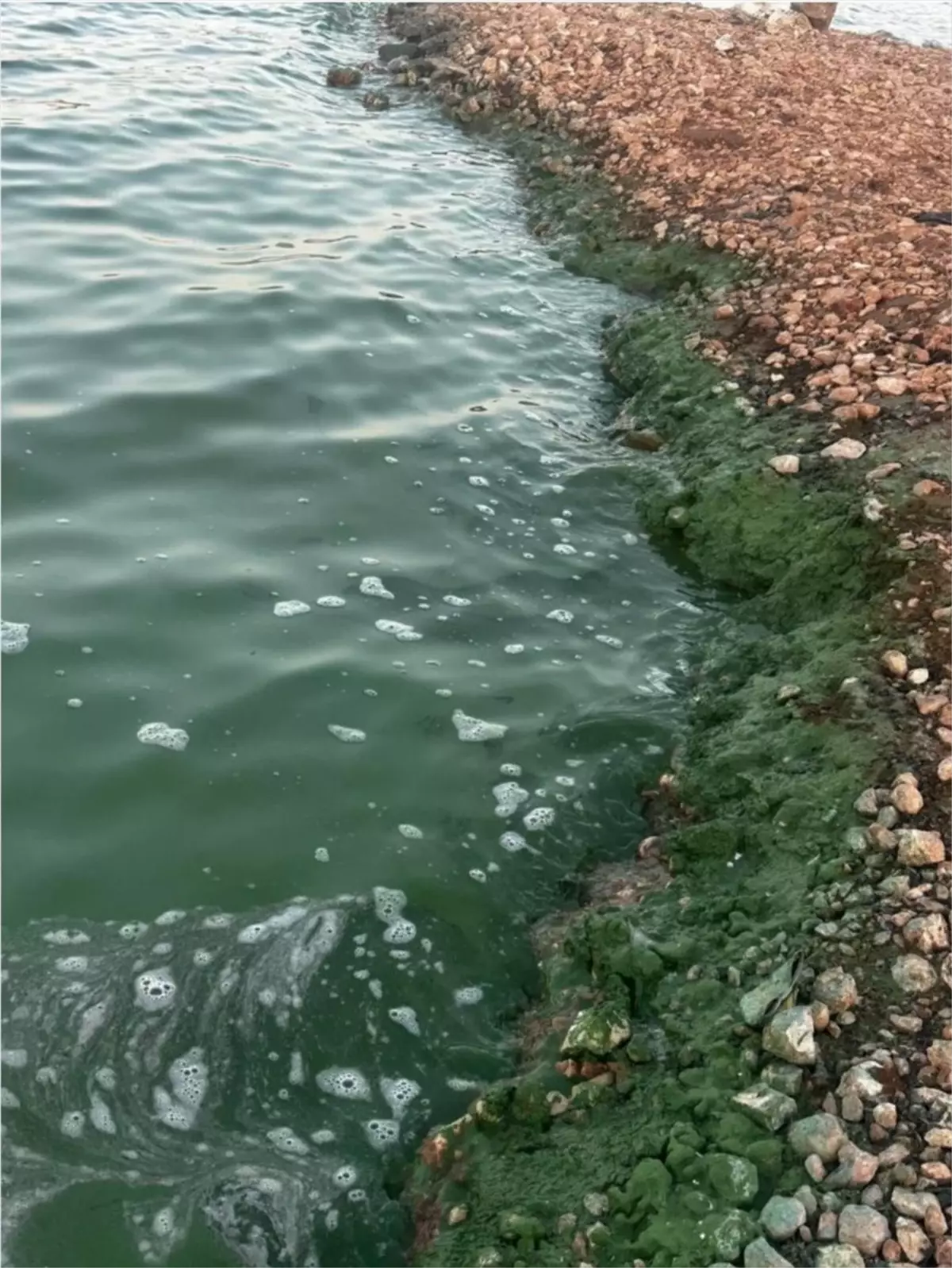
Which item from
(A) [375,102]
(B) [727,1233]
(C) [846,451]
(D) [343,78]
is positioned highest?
(D) [343,78]

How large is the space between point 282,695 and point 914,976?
251 centimetres

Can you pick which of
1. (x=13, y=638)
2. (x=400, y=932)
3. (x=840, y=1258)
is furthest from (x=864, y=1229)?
(x=13, y=638)

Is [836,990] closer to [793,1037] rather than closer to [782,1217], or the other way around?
[793,1037]

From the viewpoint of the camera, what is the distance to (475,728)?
4.51 metres

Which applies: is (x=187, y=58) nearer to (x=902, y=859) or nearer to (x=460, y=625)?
(x=460, y=625)

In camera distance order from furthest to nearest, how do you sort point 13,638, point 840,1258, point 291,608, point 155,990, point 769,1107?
1. point 291,608
2. point 13,638
3. point 155,990
4. point 769,1107
5. point 840,1258

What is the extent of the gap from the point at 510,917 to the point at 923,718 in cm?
158

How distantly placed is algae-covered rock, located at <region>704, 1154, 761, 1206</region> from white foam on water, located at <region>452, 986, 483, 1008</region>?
3.35 feet

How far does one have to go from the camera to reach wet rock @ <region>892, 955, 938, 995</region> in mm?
3068

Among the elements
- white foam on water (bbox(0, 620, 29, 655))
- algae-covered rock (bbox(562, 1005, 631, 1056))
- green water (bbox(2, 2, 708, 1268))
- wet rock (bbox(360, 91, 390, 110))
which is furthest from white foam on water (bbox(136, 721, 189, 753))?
wet rock (bbox(360, 91, 390, 110))

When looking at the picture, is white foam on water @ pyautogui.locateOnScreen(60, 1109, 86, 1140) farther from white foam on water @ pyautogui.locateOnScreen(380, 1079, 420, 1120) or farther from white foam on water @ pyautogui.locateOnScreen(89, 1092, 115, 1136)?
white foam on water @ pyautogui.locateOnScreen(380, 1079, 420, 1120)

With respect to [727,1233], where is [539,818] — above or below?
below

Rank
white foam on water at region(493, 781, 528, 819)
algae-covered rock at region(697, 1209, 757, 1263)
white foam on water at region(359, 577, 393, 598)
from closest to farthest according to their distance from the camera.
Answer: algae-covered rock at region(697, 1209, 757, 1263) → white foam on water at region(493, 781, 528, 819) → white foam on water at region(359, 577, 393, 598)

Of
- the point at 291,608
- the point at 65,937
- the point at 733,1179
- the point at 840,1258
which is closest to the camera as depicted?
the point at 840,1258
